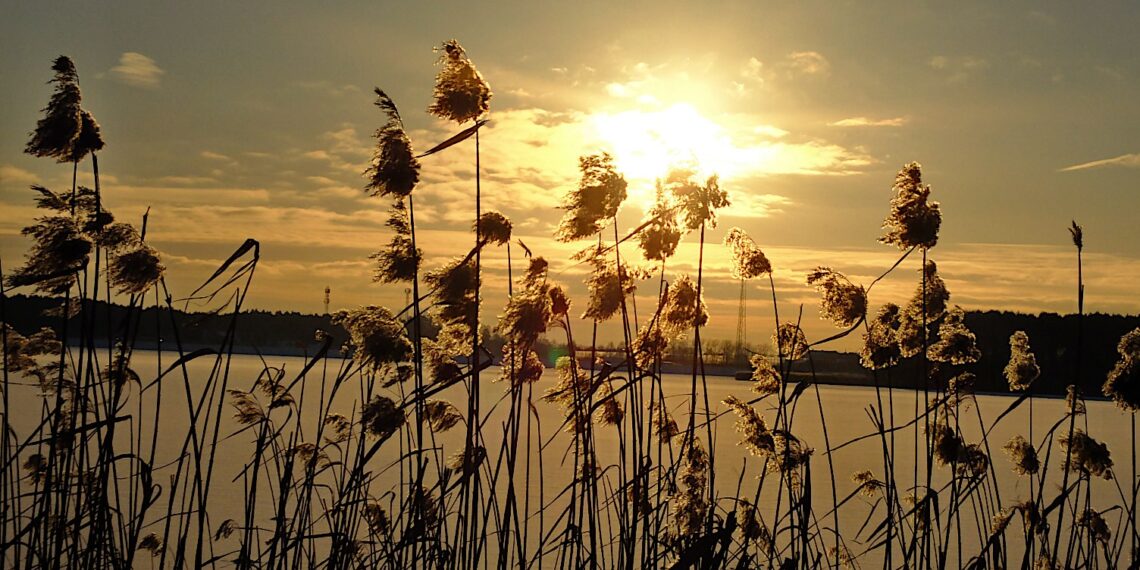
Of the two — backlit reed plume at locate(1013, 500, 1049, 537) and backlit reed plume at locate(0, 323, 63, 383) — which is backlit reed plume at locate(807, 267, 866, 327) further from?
backlit reed plume at locate(0, 323, 63, 383)

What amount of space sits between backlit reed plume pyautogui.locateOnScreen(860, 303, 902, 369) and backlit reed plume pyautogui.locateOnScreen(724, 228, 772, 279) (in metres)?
0.90

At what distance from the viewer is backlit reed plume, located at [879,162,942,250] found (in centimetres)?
386

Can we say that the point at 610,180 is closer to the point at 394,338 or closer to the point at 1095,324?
the point at 394,338

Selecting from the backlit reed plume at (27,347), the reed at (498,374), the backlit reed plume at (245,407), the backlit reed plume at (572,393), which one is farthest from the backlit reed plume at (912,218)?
the backlit reed plume at (27,347)

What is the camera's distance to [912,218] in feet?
12.7

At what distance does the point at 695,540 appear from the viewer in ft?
12.5

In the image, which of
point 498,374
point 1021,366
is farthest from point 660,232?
point 1021,366

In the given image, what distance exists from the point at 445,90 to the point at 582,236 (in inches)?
29.1

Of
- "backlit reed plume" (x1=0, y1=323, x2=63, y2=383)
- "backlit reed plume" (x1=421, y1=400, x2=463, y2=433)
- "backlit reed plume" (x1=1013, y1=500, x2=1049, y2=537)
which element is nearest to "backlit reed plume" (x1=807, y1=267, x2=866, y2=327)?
"backlit reed plume" (x1=1013, y1=500, x2=1049, y2=537)

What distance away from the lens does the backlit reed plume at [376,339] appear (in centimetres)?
320

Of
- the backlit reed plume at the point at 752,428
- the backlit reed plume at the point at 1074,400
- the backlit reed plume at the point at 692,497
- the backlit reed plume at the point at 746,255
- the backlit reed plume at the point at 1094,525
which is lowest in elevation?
the backlit reed plume at the point at 1094,525

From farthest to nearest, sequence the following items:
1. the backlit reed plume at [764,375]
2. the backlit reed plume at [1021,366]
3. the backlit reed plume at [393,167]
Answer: the backlit reed plume at [1021,366] → the backlit reed plume at [764,375] → the backlit reed plume at [393,167]

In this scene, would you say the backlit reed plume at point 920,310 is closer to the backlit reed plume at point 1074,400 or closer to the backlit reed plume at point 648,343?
the backlit reed plume at point 1074,400

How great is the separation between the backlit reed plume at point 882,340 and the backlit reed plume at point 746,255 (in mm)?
895
